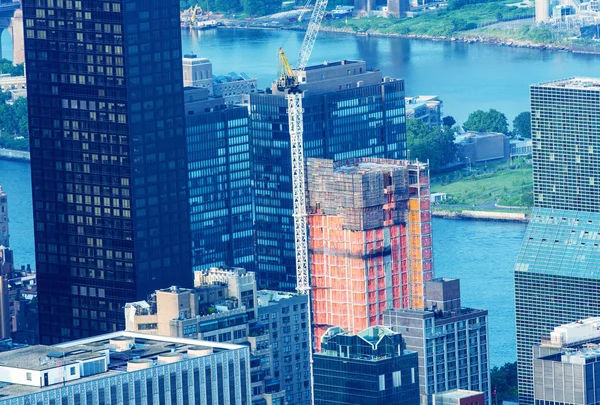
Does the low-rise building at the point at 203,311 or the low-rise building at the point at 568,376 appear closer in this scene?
the low-rise building at the point at 568,376

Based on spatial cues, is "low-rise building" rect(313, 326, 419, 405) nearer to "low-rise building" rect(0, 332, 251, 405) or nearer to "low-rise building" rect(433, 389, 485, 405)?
"low-rise building" rect(433, 389, 485, 405)

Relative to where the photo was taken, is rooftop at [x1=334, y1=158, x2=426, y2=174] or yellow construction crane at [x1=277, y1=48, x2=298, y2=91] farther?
yellow construction crane at [x1=277, y1=48, x2=298, y2=91]

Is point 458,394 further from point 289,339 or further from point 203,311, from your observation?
point 203,311

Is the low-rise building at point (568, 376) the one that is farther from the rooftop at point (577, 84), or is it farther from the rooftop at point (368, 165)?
the rooftop at point (577, 84)

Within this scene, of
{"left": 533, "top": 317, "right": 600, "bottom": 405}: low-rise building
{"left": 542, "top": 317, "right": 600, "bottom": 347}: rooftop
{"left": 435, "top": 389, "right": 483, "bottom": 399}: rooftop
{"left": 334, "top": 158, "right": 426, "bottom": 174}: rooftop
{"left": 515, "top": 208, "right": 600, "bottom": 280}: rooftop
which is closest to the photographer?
{"left": 533, "top": 317, "right": 600, "bottom": 405}: low-rise building

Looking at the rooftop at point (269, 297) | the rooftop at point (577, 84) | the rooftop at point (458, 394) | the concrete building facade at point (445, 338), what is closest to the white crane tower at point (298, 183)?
the rooftop at point (269, 297)

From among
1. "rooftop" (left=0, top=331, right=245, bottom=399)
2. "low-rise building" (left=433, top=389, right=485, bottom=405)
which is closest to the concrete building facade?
"low-rise building" (left=433, top=389, right=485, bottom=405)

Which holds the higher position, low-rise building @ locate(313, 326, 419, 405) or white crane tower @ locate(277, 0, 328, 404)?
white crane tower @ locate(277, 0, 328, 404)
